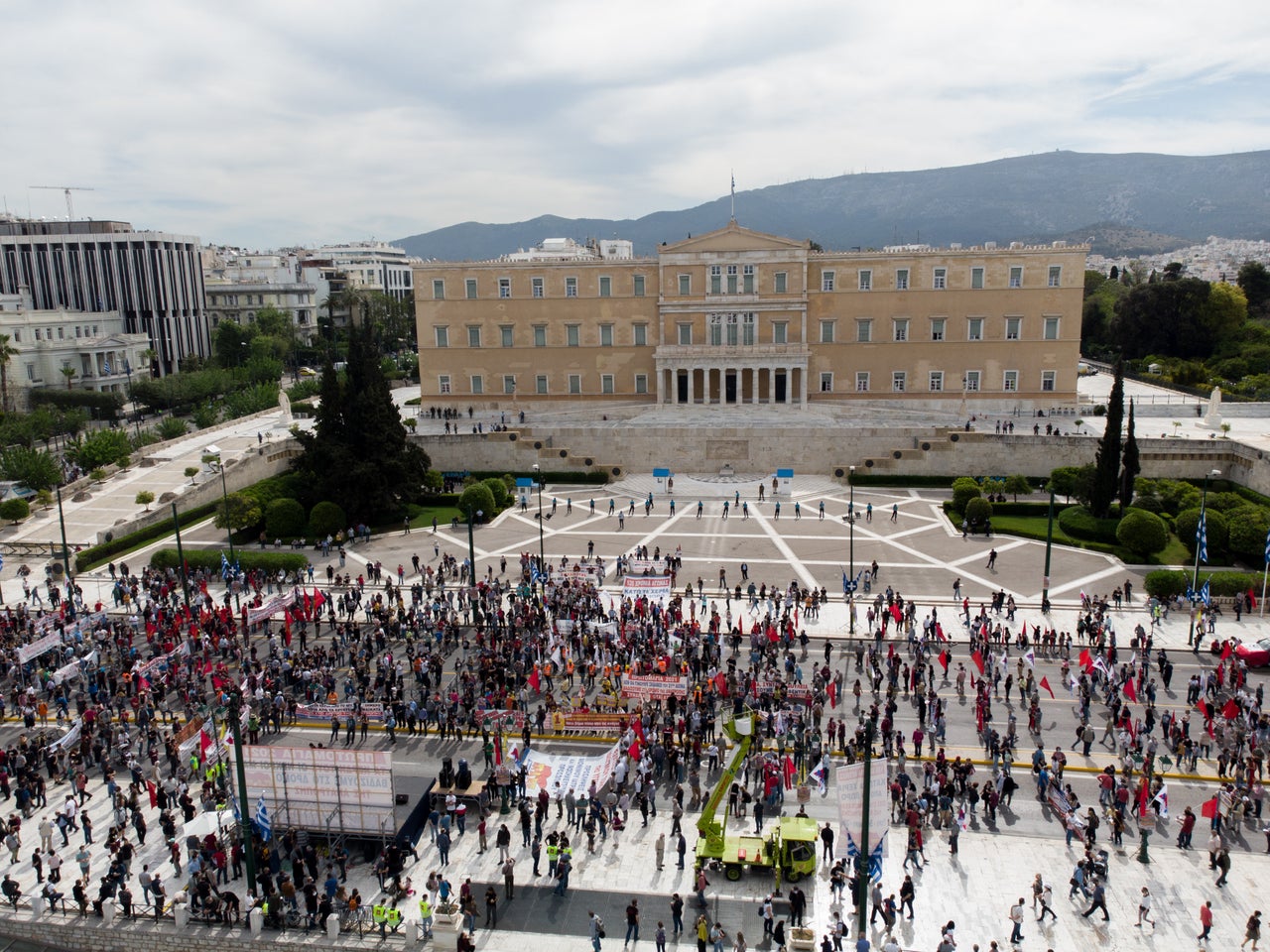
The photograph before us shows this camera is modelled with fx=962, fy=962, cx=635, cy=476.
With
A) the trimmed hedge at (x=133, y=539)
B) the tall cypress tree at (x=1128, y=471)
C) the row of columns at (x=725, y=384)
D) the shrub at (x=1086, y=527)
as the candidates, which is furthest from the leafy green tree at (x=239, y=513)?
the tall cypress tree at (x=1128, y=471)

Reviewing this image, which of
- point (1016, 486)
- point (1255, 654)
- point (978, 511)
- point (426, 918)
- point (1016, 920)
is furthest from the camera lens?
point (1016, 486)

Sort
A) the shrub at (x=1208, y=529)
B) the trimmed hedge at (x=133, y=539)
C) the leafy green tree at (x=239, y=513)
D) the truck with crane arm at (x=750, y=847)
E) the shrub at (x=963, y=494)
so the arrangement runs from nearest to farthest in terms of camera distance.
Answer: the truck with crane arm at (x=750, y=847), the shrub at (x=1208, y=529), the trimmed hedge at (x=133, y=539), the leafy green tree at (x=239, y=513), the shrub at (x=963, y=494)

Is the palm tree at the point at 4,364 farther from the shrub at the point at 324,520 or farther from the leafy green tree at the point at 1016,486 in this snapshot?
the leafy green tree at the point at 1016,486

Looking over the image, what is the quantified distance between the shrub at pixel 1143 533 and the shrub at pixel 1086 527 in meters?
1.99

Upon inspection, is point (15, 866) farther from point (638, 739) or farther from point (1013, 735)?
point (1013, 735)

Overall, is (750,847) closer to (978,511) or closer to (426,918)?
(426,918)

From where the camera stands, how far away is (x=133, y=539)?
142 feet

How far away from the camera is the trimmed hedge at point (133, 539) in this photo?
1618 inches

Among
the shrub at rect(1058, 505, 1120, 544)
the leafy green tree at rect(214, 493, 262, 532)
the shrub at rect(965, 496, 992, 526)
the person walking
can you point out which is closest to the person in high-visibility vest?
the person walking

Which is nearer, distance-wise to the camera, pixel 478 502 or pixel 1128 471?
pixel 1128 471

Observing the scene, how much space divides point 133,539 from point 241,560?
798 centimetres

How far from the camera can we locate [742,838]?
64.4 ft

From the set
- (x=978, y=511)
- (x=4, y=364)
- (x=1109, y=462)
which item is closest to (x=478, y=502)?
(x=978, y=511)

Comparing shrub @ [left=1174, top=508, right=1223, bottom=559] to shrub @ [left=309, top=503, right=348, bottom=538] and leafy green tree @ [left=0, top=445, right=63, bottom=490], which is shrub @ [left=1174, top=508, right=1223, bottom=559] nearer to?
shrub @ [left=309, top=503, right=348, bottom=538]
